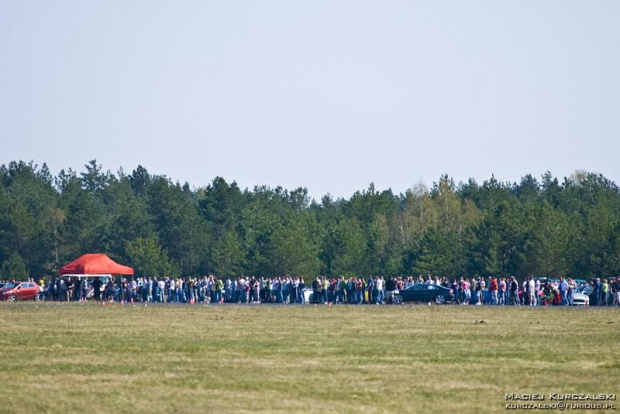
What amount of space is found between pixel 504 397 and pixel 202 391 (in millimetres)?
5445

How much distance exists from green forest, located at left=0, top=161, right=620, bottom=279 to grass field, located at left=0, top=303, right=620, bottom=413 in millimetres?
50043

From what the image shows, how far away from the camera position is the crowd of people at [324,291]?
64.7m

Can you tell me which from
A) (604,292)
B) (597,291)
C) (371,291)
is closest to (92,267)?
(371,291)

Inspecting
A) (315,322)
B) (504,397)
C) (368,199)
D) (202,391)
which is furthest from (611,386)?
(368,199)

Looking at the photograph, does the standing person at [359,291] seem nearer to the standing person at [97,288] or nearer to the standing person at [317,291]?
the standing person at [317,291]

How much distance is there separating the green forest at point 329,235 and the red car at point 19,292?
100 feet

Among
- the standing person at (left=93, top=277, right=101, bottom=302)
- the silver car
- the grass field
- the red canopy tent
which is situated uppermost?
the red canopy tent

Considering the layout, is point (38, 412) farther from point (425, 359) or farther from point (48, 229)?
point (48, 229)

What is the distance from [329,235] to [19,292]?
38.8 meters

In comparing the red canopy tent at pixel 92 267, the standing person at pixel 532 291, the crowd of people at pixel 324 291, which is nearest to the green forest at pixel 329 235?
the crowd of people at pixel 324 291

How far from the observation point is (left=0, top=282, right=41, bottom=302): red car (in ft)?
249

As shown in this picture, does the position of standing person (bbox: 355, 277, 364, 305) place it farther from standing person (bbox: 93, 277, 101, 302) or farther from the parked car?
standing person (bbox: 93, 277, 101, 302)

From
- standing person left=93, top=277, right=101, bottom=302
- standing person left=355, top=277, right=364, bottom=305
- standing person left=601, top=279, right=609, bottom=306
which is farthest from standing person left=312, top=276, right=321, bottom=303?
standing person left=601, top=279, right=609, bottom=306

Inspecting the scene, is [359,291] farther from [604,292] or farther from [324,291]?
[604,292]
